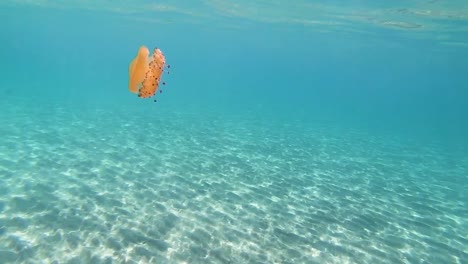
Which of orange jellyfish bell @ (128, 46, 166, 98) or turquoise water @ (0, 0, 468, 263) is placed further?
turquoise water @ (0, 0, 468, 263)

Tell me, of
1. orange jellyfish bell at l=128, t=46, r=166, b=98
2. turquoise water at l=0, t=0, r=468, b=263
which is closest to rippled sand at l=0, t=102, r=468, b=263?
turquoise water at l=0, t=0, r=468, b=263

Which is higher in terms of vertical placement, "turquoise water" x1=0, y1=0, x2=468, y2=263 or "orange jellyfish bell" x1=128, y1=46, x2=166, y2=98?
"orange jellyfish bell" x1=128, y1=46, x2=166, y2=98

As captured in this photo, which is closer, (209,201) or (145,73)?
(145,73)

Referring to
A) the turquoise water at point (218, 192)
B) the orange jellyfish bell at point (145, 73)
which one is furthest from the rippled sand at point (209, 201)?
the orange jellyfish bell at point (145, 73)

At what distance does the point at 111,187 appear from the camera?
11664 mm

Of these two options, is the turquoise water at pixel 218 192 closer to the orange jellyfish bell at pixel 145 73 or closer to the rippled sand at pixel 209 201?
the rippled sand at pixel 209 201

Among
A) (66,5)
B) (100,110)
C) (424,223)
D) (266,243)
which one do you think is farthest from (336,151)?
(66,5)

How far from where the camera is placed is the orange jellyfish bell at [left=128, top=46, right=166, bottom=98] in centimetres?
336

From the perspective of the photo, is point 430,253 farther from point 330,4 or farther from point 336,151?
point 330,4

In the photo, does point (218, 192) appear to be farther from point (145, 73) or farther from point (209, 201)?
point (145, 73)

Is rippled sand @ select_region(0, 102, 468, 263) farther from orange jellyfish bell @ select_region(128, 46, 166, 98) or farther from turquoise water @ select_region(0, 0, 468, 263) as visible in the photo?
orange jellyfish bell @ select_region(128, 46, 166, 98)

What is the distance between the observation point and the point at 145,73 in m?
3.37

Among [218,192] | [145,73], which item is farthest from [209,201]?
[145,73]

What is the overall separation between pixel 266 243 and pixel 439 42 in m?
38.7
